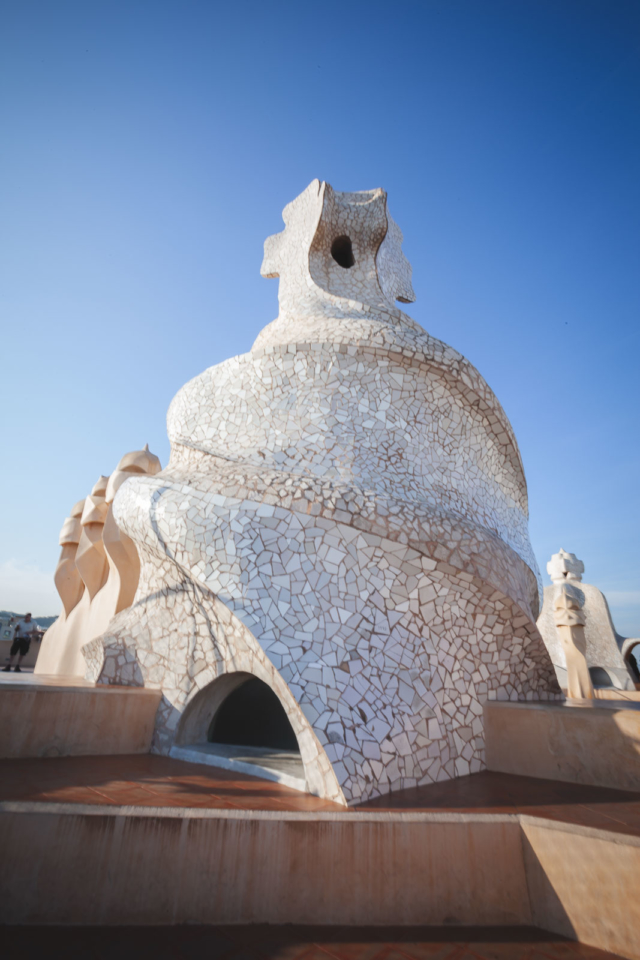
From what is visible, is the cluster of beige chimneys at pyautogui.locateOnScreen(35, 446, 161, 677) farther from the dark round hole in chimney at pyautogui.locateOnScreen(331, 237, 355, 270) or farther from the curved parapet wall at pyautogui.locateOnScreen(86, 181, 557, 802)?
the dark round hole in chimney at pyautogui.locateOnScreen(331, 237, 355, 270)

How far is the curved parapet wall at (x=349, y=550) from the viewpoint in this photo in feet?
12.1

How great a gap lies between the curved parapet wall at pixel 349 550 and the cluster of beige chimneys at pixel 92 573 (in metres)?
2.84

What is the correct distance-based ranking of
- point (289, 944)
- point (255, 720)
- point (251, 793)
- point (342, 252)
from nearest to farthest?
1. point (289, 944)
2. point (251, 793)
3. point (255, 720)
4. point (342, 252)

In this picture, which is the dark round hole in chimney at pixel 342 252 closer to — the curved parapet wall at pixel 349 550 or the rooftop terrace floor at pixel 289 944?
the curved parapet wall at pixel 349 550

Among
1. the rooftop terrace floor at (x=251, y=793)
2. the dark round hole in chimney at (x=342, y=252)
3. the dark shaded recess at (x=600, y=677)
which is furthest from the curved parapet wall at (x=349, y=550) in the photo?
the dark shaded recess at (x=600, y=677)

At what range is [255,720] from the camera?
226 inches

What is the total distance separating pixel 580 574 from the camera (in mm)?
13422

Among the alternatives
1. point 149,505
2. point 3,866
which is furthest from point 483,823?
point 149,505

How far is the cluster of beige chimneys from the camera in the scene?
8008 millimetres

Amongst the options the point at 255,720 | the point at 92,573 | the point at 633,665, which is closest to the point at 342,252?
the point at 92,573

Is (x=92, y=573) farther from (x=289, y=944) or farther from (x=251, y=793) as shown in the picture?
(x=289, y=944)

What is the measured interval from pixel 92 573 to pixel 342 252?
702 cm

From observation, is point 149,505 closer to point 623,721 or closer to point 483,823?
point 483,823

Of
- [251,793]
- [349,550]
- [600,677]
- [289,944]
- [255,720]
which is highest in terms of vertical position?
[349,550]
